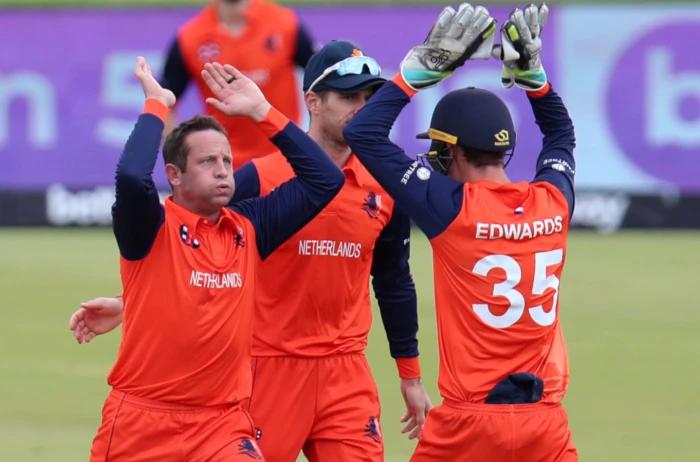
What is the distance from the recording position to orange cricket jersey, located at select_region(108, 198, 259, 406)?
607 centimetres

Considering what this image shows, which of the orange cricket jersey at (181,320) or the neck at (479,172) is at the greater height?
the neck at (479,172)

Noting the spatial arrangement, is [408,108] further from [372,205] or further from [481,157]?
[481,157]

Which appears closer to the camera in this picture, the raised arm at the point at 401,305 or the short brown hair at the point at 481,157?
the short brown hair at the point at 481,157

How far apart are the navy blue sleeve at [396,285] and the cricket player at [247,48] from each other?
4.13 m

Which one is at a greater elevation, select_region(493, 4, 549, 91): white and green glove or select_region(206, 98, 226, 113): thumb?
select_region(493, 4, 549, 91): white and green glove

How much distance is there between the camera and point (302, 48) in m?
11.6

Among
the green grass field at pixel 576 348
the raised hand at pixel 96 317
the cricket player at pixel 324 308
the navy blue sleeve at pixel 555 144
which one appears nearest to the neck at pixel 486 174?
the navy blue sleeve at pixel 555 144

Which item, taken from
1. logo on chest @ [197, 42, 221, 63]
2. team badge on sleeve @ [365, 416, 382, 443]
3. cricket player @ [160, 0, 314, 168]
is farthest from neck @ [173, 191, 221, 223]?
logo on chest @ [197, 42, 221, 63]

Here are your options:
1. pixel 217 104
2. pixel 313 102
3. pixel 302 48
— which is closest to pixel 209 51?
pixel 302 48

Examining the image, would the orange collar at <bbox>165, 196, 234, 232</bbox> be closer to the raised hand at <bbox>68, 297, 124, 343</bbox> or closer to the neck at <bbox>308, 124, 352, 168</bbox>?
the raised hand at <bbox>68, 297, 124, 343</bbox>

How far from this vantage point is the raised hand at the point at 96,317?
21.4 ft

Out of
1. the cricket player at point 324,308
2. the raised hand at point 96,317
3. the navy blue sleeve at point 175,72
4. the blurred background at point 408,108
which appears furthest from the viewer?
the blurred background at point 408,108

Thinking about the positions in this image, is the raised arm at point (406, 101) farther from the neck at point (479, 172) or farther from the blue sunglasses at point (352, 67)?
the blue sunglasses at point (352, 67)

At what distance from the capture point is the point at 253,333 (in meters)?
6.94
